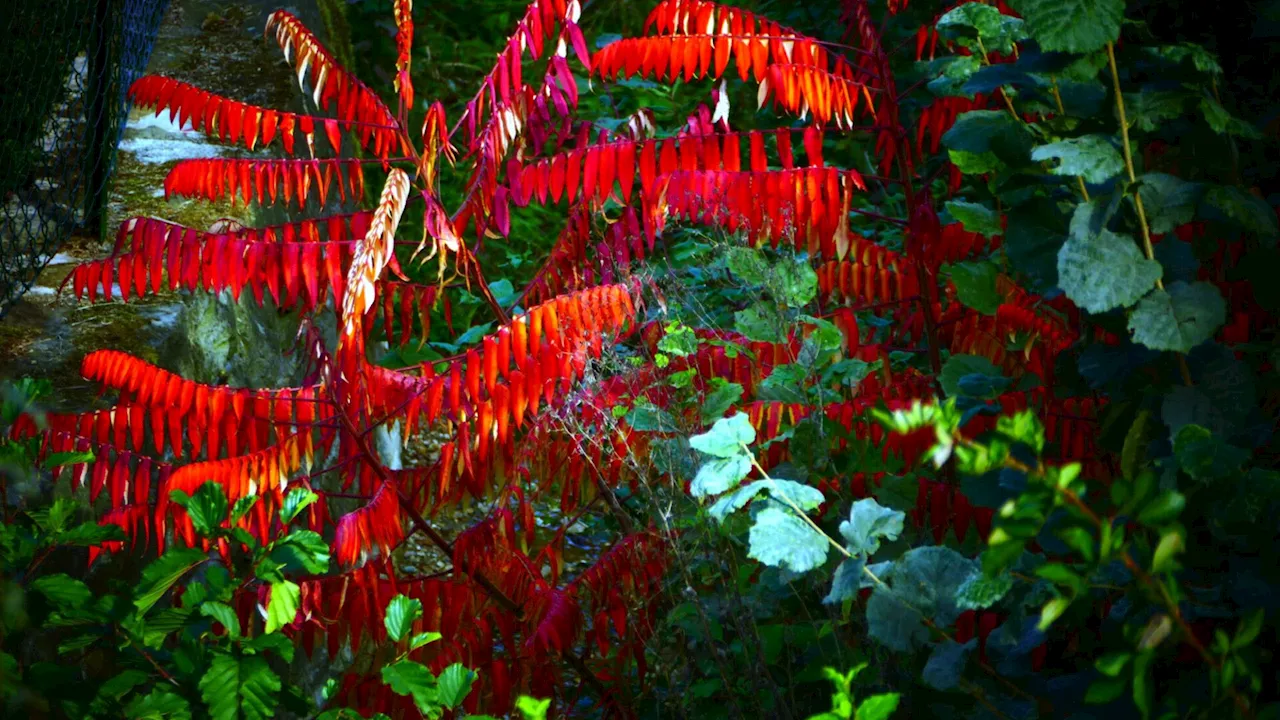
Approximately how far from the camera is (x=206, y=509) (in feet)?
4.95

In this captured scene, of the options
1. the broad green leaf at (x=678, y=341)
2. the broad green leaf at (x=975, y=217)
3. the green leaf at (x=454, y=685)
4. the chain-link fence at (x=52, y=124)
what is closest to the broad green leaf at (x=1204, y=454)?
the broad green leaf at (x=975, y=217)

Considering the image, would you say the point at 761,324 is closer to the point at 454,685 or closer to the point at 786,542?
the point at 786,542

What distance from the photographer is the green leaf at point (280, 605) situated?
58.6 inches

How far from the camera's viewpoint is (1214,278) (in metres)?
1.95

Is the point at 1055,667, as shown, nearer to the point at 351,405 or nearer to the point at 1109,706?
the point at 1109,706

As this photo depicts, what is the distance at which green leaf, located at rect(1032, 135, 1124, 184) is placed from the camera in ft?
4.54

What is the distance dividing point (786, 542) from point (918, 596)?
0.57ft

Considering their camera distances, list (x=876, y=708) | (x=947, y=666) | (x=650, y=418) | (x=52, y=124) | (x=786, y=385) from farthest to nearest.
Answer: (x=52, y=124) < (x=650, y=418) < (x=786, y=385) < (x=947, y=666) < (x=876, y=708)

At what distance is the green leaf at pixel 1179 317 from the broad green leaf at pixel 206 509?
3.83 feet

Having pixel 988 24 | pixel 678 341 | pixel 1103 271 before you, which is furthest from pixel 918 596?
pixel 988 24

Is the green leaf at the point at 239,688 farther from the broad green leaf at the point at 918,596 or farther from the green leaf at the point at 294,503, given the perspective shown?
the broad green leaf at the point at 918,596

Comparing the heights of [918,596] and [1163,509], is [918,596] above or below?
below

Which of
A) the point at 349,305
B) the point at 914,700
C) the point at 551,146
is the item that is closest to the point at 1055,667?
the point at 914,700

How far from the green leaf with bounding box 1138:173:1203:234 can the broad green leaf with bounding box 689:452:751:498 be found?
597 millimetres
